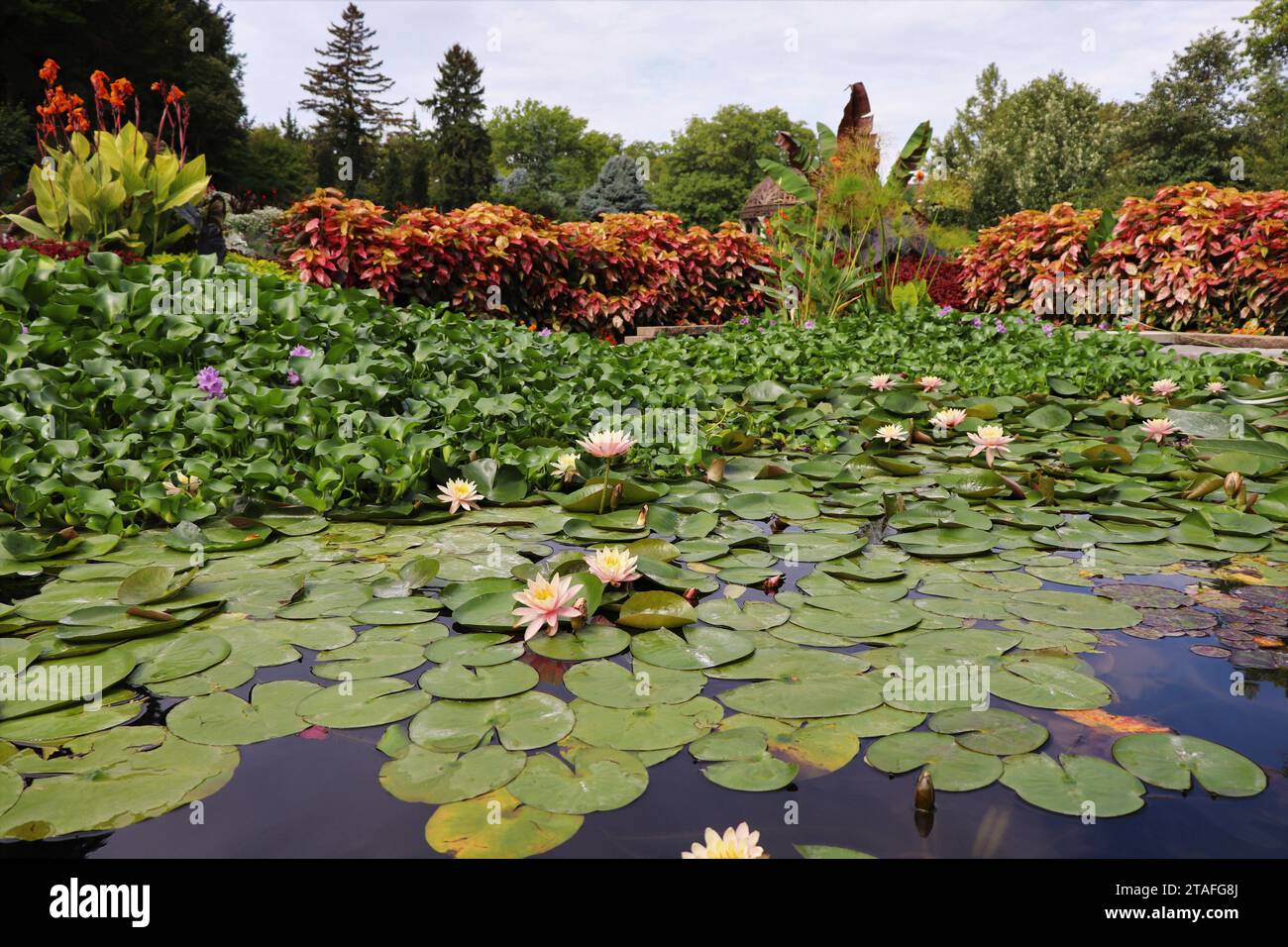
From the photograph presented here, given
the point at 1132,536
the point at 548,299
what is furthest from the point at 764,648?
the point at 548,299

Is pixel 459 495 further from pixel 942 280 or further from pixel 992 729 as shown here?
pixel 942 280

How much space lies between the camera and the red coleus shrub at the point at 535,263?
20.2ft

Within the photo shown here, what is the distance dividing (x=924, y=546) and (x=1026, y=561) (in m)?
0.30

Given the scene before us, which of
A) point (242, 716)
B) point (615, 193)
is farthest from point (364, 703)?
point (615, 193)

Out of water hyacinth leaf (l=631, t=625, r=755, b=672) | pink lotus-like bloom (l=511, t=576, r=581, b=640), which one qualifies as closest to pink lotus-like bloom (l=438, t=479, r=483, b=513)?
pink lotus-like bloom (l=511, t=576, r=581, b=640)

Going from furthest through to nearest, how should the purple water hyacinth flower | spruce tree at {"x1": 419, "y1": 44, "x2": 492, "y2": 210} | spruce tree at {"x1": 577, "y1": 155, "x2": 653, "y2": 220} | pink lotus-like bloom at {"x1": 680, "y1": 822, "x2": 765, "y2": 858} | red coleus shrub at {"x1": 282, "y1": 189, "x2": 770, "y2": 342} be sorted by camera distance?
spruce tree at {"x1": 419, "y1": 44, "x2": 492, "y2": 210} → spruce tree at {"x1": 577, "y1": 155, "x2": 653, "y2": 220} → red coleus shrub at {"x1": 282, "y1": 189, "x2": 770, "y2": 342} → the purple water hyacinth flower → pink lotus-like bloom at {"x1": 680, "y1": 822, "x2": 765, "y2": 858}

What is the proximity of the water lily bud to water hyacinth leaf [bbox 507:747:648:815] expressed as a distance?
45cm

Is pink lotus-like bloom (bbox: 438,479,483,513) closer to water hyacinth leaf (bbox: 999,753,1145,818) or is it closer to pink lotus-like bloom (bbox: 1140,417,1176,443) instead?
water hyacinth leaf (bbox: 999,753,1145,818)

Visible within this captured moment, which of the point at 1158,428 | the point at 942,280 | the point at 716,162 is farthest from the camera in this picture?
the point at 716,162

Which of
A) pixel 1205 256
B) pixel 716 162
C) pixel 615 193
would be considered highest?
pixel 716 162

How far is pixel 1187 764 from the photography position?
142 cm

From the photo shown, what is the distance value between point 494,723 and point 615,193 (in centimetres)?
2850

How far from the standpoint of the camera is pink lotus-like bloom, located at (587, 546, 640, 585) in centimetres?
207
